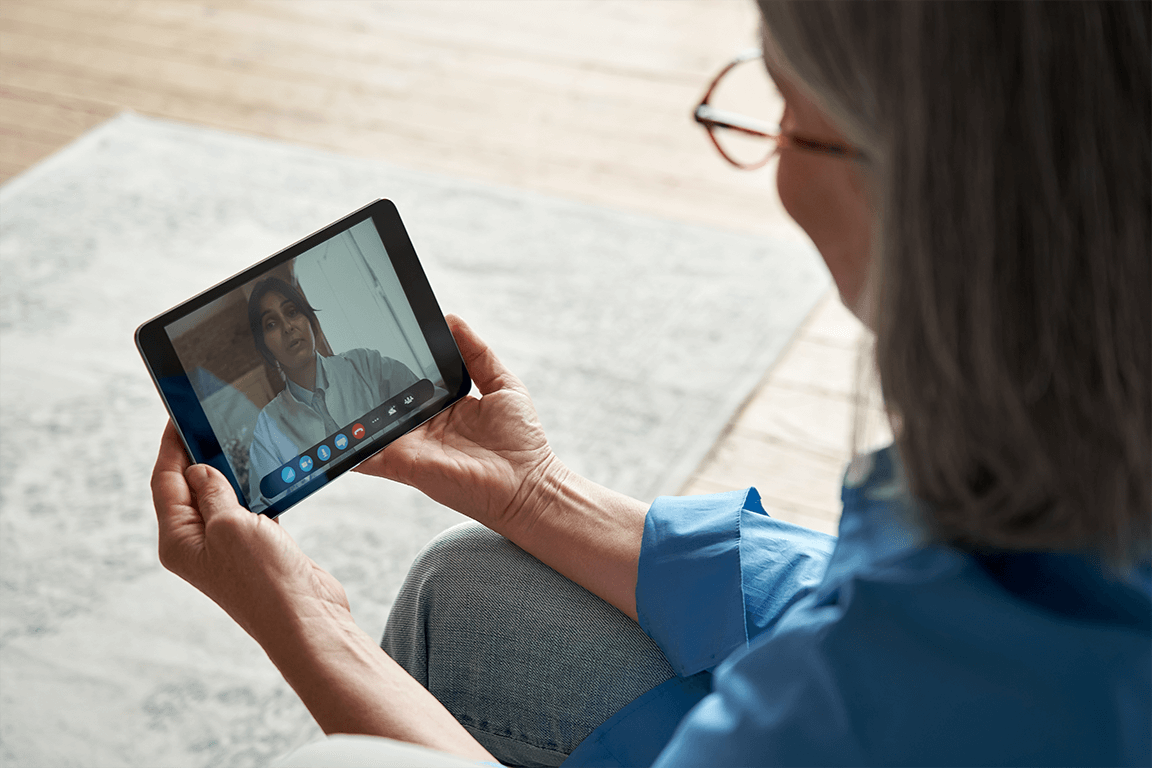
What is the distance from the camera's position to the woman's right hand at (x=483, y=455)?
90 cm

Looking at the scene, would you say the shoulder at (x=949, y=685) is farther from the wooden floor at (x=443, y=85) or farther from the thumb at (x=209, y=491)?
the wooden floor at (x=443, y=85)

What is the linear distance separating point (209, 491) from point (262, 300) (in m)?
0.16

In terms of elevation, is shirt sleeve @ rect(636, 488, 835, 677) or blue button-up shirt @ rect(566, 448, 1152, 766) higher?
blue button-up shirt @ rect(566, 448, 1152, 766)

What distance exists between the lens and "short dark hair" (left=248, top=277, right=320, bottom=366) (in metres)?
0.87

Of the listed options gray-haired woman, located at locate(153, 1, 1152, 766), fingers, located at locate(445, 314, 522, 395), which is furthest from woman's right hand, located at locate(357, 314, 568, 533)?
gray-haired woman, located at locate(153, 1, 1152, 766)

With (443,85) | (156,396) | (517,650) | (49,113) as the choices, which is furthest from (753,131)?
(49,113)

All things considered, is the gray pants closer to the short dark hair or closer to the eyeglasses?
the short dark hair

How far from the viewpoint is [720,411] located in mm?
1719

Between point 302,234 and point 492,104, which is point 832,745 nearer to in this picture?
point 302,234

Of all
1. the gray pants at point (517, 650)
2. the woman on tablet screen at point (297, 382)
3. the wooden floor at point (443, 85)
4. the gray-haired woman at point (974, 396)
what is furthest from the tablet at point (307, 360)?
the wooden floor at point (443, 85)

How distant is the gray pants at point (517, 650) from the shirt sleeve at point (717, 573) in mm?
29

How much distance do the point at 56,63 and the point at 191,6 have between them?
1.47 feet

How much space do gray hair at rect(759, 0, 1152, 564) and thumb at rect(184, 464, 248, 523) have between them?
54 cm

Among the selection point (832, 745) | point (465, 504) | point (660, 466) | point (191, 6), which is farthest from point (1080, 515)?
point (191, 6)
